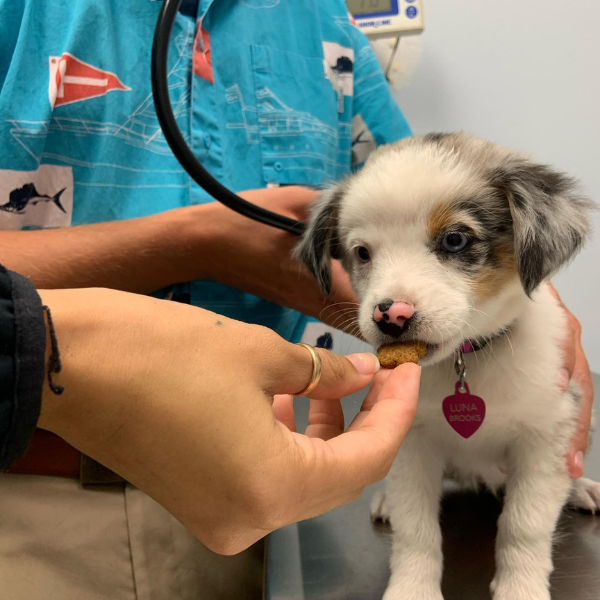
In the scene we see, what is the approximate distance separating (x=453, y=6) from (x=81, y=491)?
7.20 ft

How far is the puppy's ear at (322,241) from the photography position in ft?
3.63

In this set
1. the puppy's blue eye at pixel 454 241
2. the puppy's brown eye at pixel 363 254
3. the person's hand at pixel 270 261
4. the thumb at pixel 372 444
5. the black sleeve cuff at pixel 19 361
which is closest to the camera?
the black sleeve cuff at pixel 19 361

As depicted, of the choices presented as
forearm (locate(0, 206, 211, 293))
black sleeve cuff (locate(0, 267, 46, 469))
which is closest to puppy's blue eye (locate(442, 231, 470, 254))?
forearm (locate(0, 206, 211, 293))

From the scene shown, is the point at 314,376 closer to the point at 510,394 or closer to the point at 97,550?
the point at 510,394

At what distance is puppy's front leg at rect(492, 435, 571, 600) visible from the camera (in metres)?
0.80

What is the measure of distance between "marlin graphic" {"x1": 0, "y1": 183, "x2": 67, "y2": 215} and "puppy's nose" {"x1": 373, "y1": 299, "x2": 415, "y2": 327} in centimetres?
75

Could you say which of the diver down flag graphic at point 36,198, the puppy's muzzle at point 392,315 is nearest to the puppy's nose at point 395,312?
the puppy's muzzle at point 392,315

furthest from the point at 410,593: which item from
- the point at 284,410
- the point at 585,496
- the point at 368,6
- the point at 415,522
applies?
the point at 368,6

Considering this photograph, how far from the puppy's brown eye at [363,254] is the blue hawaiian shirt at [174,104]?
0.37 m

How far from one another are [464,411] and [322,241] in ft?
1.52

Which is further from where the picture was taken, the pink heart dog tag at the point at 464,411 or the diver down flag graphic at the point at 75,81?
the diver down flag graphic at the point at 75,81

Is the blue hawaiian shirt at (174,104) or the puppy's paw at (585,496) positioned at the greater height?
the blue hawaiian shirt at (174,104)

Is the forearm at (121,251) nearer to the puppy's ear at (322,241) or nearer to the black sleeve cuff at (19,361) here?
the puppy's ear at (322,241)

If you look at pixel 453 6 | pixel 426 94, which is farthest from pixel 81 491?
pixel 453 6
